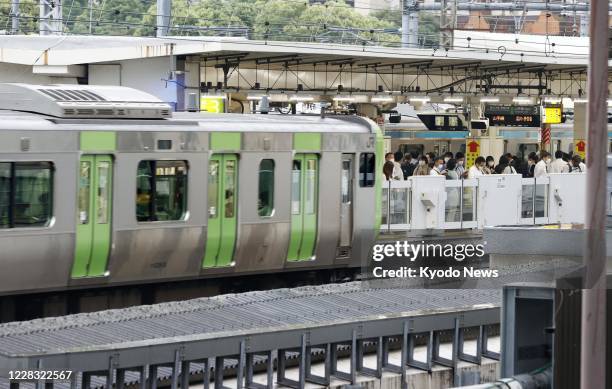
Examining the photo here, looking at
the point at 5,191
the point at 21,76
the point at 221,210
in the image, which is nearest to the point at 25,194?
the point at 5,191

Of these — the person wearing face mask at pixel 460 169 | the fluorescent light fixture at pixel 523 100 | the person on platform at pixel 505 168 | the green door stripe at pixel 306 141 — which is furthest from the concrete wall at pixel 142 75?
the fluorescent light fixture at pixel 523 100

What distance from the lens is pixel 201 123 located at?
18.8 m

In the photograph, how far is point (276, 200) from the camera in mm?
19797

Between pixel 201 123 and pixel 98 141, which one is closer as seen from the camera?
pixel 98 141

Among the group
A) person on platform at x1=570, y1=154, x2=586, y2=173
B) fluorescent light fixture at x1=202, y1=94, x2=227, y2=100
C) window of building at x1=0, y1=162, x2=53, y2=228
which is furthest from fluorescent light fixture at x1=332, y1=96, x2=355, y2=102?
window of building at x1=0, y1=162, x2=53, y2=228

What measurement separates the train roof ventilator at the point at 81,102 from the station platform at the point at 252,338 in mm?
2939

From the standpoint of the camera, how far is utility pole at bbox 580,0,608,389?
8.65 m

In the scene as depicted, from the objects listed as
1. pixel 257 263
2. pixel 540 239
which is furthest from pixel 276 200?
pixel 540 239

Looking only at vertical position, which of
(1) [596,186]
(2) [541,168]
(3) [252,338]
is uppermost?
(1) [596,186]

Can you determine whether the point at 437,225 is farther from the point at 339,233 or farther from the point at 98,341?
the point at 98,341

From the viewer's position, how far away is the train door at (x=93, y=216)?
17.1 m

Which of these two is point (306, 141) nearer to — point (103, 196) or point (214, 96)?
point (103, 196)

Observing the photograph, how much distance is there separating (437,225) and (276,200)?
757 centimetres

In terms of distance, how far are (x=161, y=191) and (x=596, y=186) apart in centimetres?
1017
